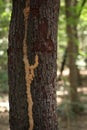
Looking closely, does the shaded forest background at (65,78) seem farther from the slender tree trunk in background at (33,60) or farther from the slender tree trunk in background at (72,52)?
the slender tree trunk in background at (33,60)

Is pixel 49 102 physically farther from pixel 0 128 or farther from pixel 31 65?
pixel 0 128

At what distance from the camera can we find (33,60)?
304 centimetres

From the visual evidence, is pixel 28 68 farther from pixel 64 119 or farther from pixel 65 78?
pixel 64 119

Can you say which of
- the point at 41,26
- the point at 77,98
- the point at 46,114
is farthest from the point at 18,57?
the point at 77,98

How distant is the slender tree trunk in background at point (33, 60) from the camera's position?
9.96ft

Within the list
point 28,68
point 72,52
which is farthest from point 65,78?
point 28,68

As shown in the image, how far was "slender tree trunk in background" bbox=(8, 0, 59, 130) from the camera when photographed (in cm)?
304

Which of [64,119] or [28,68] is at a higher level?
[64,119]

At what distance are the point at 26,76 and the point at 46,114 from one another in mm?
423

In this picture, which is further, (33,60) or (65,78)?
(65,78)

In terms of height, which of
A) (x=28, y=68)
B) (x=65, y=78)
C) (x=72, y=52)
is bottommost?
(x=28, y=68)

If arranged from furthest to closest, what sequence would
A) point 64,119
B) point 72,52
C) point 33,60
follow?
point 72,52 < point 64,119 < point 33,60

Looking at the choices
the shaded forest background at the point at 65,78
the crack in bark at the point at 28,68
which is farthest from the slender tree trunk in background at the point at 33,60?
the shaded forest background at the point at 65,78

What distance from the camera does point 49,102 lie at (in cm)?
315
